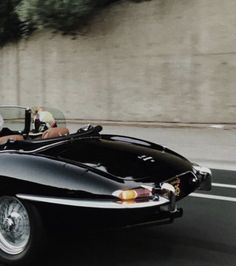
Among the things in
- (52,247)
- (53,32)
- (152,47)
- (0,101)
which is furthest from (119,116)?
(52,247)

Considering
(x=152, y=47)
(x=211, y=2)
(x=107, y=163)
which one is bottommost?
(x=107, y=163)

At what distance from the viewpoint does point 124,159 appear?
4.81 metres

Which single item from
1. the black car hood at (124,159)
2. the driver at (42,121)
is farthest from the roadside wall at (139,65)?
the black car hood at (124,159)

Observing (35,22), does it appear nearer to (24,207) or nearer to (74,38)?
(74,38)

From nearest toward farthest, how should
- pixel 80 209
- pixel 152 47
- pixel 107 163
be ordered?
pixel 80 209 → pixel 107 163 → pixel 152 47

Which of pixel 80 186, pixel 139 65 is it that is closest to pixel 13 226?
pixel 80 186

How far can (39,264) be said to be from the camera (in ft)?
15.3

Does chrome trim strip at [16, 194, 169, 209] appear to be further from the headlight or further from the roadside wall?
the roadside wall

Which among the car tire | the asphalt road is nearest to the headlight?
the asphalt road

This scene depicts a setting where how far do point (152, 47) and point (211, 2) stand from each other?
1.81 m

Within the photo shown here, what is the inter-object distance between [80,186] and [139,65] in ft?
34.1

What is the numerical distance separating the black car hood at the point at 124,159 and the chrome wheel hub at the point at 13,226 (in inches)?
20.2

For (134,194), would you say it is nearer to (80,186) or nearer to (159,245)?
(80,186)

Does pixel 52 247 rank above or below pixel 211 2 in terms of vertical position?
below
